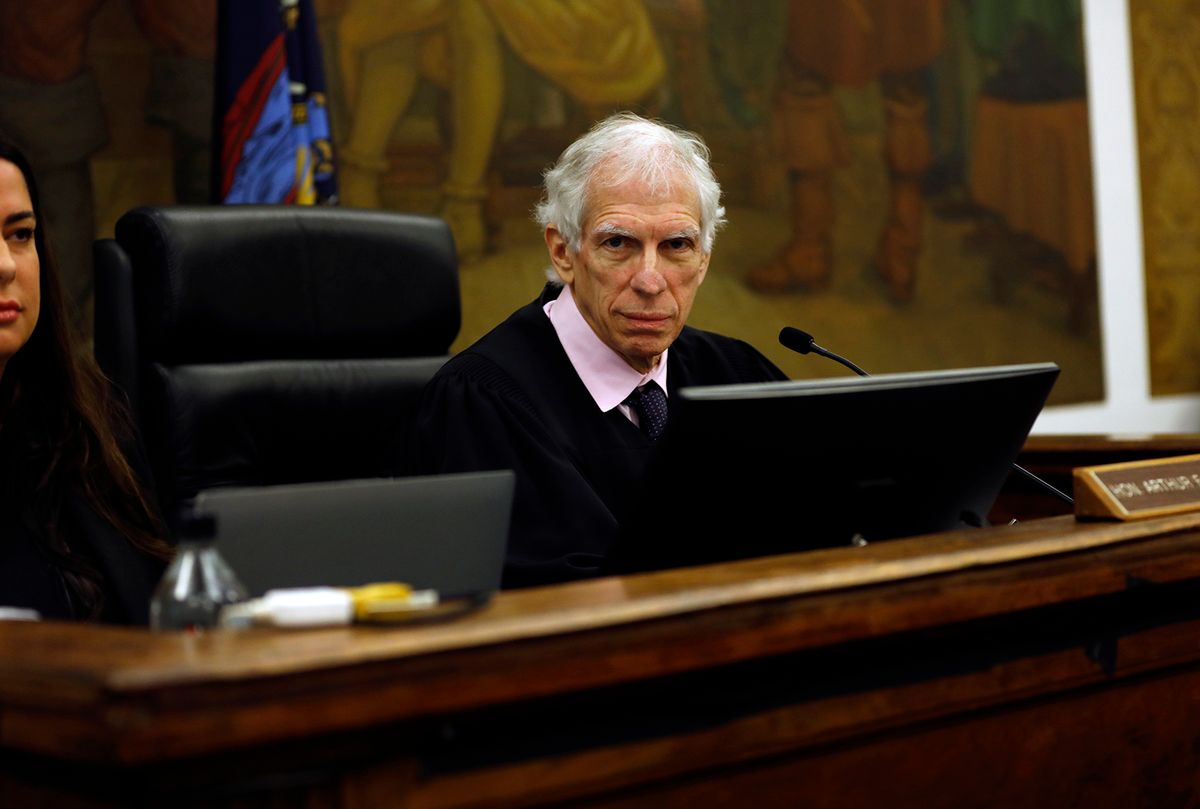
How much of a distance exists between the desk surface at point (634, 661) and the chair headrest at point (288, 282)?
1.58 m

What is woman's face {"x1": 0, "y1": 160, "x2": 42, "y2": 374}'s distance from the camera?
2.13 m

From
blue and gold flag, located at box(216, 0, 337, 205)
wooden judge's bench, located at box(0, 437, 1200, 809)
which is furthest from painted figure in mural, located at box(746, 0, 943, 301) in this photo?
wooden judge's bench, located at box(0, 437, 1200, 809)

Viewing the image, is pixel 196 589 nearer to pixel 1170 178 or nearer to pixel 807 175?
pixel 807 175

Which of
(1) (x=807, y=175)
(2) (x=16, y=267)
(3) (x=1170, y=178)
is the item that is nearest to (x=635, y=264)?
(2) (x=16, y=267)

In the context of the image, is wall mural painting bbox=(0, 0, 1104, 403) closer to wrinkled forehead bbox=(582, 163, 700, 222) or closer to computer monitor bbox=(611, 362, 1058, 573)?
wrinkled forehead bbox=(582, 163, 700, 222)

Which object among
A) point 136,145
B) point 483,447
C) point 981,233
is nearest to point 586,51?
point 136,145

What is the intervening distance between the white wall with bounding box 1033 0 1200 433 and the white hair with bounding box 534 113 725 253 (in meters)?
3.94

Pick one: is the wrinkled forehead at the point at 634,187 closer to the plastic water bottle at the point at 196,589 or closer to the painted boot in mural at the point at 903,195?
the plastic water bottle at the point at 196,589

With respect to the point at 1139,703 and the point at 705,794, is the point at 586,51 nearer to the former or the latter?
the point at 1139,703

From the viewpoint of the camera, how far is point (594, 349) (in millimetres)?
2498

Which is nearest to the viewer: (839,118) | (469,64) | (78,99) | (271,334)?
(271,334)

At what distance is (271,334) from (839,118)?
307 cm

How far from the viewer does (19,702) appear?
1011 mm

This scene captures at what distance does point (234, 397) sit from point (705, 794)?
171 cm
